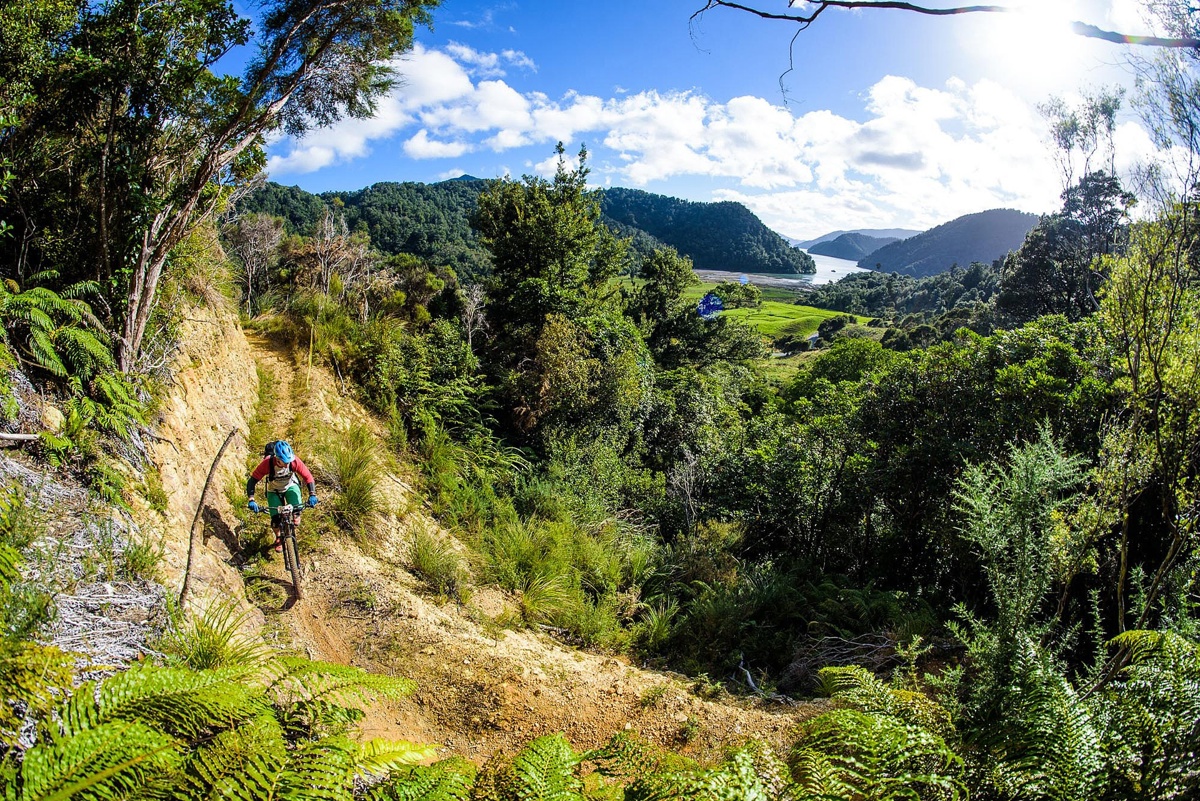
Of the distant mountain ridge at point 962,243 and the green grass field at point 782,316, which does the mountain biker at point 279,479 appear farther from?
the distant mountain ridge at point 962,243

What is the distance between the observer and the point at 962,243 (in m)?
168

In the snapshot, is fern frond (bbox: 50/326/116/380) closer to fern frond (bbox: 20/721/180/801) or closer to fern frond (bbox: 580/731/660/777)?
fern frond (bbox: 20/721/180/801)

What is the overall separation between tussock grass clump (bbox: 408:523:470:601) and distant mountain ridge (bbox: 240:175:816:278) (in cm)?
585

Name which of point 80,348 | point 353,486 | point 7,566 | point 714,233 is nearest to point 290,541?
point 353,486

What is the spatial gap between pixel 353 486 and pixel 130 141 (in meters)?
4.34

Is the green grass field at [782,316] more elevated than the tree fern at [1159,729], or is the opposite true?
A: the green grass field at [782,316]

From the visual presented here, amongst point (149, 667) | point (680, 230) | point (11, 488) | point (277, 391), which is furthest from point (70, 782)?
point (680, 230)

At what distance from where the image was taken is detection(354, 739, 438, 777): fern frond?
233 centimetres

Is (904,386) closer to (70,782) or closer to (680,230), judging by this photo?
(70,782)

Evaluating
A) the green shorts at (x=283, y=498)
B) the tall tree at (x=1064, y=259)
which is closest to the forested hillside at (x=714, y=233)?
the tall tree at (x=1064, y=259)

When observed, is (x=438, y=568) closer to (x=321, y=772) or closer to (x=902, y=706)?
(x=321, y=772)

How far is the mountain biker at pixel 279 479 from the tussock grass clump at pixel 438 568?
5.51 feet

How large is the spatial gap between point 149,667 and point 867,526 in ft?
31.8

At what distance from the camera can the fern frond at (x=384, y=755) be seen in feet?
7.64
